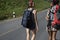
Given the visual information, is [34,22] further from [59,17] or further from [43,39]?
[43,39]

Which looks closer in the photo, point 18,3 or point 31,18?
point 31,18

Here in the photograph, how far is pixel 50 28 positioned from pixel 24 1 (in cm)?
4738


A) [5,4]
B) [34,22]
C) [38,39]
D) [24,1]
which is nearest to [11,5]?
[5,4]

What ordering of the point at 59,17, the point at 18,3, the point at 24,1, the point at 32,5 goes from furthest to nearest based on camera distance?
the point at 24,1
the point at 18,3
the point at 32,5
the point at 59,17

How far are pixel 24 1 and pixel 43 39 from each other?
4305 centimetres

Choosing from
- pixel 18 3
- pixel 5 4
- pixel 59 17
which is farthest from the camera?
pixel 18 3

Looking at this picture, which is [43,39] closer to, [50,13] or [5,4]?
[50,13]

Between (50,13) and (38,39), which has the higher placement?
(50,13)

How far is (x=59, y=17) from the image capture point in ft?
→ 30.1

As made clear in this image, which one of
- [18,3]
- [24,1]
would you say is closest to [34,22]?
[18,3]

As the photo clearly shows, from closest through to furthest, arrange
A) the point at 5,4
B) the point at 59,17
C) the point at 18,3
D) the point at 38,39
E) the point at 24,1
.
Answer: the point at 59,17 < the point at 38,39 < the point at 5,4 < the point at 18,3 < the point at 24,1

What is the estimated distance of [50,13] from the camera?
378 inches

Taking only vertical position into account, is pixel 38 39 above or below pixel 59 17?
below

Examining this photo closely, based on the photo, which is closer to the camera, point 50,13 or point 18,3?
point 50,13
